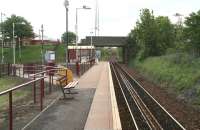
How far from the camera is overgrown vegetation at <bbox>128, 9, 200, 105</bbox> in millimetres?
29859

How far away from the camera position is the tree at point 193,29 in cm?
5267

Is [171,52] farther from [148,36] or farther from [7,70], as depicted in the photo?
[7,70]

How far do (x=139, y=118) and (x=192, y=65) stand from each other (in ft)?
55.4

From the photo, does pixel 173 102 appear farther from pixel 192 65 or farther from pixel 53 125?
pixel 53 125

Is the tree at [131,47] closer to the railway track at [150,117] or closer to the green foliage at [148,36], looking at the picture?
the green foliage at [148,36]

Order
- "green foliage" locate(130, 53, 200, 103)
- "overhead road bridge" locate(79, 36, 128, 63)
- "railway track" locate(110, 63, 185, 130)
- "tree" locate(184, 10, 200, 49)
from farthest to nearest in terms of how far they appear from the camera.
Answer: "overhead road bridge" locate(79, 36, 128, 63), "tree" locate(184, 10, 200, 49), "green foliage" locate(130, 53, 200, 103), "railway track" locate(110, 63, 185, 130)

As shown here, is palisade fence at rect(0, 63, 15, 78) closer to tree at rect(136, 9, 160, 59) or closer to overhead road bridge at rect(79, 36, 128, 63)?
tree at rect(136, 9, 160, 59)

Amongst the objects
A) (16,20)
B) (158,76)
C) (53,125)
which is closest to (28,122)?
(53,125)

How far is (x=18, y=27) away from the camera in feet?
415

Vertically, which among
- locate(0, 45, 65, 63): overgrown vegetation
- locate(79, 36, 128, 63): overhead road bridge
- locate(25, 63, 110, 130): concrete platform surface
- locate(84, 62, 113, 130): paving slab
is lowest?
locate(84, 62, 113, 130): paving slab

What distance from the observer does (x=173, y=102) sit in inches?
992

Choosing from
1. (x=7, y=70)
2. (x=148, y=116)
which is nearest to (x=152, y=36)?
(x=7, y=70)

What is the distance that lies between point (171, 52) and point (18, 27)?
2726 inches

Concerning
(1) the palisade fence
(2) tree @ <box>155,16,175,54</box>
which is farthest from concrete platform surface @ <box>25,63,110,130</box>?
(2) tree @ <box>155,16,175,54</box>
